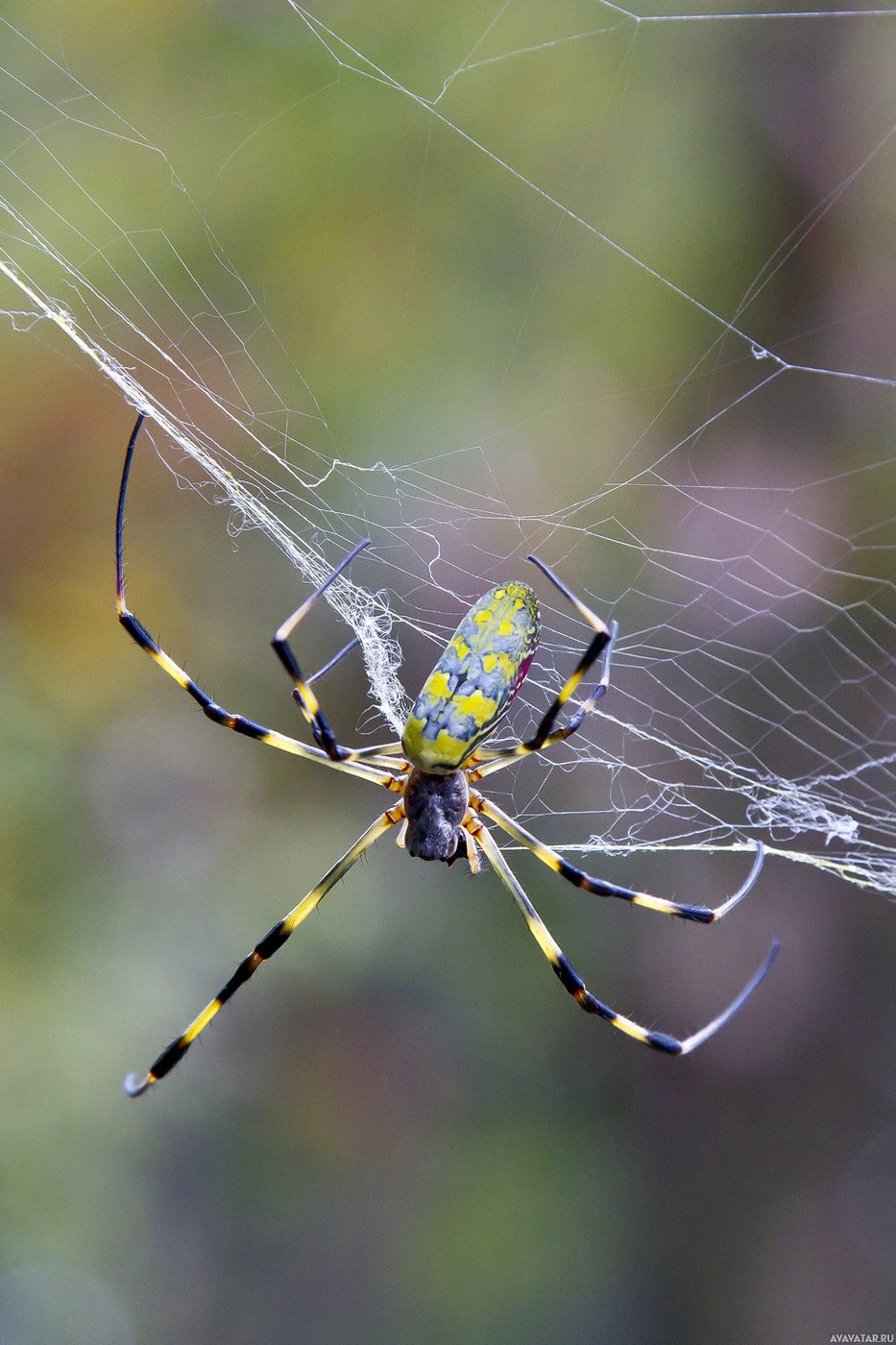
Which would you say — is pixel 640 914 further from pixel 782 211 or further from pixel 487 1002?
pixel 782 211

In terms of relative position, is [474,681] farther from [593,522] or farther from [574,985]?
[593,522]

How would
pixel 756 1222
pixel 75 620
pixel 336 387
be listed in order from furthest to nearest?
pixel 756 1222
pixel 75 620
pixel 336 387

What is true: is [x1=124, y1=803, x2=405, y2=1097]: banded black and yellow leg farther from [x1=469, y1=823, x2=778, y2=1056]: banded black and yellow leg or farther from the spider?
[x1=469, y1=823, x2=778, y2=1056]: banded black and yellow leg

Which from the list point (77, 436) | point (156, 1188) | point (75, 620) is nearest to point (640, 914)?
point (156, 1188)

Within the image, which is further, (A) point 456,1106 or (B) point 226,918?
(A) point 456,1106

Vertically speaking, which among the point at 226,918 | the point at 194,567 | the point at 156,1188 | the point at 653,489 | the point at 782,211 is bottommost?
the point at 156,1188

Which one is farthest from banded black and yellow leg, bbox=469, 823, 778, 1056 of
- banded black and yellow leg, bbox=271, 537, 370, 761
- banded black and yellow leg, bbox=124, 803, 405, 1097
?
banded black and yellow leg, bbox=271, 537, 370, 761

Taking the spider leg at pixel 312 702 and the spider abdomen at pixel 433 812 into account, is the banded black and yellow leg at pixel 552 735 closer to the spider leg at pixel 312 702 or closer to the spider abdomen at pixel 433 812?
the spider abdomen at pixel 433 812

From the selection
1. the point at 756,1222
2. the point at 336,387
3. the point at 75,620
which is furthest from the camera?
the point at 756,1222
